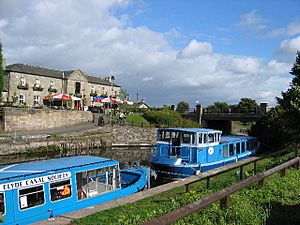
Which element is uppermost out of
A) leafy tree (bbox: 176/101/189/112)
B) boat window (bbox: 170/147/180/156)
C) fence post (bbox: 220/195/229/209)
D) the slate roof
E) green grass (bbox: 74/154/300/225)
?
the slate roof

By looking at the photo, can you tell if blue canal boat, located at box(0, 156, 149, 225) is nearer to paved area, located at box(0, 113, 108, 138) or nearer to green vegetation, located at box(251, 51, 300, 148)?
green vegetation, located at box(251, 51, 300, 148)

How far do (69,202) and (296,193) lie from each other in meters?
8.08

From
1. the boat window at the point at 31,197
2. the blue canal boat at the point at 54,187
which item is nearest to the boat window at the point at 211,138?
the blue canal boat at the point at 54,187

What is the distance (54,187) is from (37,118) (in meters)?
32.5

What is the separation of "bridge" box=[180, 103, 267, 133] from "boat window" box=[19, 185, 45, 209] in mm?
43312

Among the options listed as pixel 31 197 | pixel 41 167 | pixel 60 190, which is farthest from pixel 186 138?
pixel 31 197

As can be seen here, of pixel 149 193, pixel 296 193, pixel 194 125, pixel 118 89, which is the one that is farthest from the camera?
pixel 118 89

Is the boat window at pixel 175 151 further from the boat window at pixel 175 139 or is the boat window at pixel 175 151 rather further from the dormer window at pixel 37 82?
the dormer window at pixel 37 82

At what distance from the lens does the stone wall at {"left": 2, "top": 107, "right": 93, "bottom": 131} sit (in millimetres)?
40000

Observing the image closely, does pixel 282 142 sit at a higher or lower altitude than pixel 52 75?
lower

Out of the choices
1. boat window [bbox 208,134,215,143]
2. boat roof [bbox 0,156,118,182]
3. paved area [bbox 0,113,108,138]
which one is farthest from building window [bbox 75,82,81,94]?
boat roof [bbox 0,156,118,182]

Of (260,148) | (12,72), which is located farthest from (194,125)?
(12,72)

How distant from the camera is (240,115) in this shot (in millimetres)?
54469

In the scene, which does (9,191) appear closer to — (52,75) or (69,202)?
(69,202)
